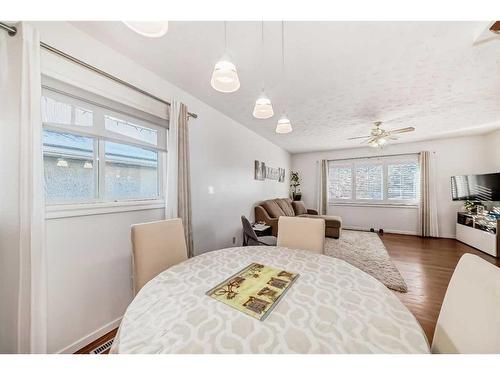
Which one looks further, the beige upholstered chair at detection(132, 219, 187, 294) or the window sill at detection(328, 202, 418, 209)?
the window sill at detection(328, 202, 418, 209)

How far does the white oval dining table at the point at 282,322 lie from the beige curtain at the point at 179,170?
1087mm

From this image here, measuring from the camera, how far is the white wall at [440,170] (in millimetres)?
4211

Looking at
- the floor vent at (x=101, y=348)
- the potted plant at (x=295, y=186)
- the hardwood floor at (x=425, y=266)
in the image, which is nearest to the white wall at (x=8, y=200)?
the floor vent at (x=101, y=348)

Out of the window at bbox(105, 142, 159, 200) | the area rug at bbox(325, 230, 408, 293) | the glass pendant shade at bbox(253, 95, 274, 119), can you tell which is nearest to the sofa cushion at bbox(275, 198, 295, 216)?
the area rug at bbox(325, 230, 408, 293)

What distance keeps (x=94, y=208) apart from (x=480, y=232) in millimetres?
5954

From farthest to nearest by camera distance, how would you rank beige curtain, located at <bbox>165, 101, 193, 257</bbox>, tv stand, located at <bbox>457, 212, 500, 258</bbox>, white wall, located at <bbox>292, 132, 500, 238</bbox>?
white wall, located at <bbox>292, 132, 500, 238</bbox> → tv stand, located at <bbox>457, 212, 500, 258</bbox> → beige curtain, located at <bbox>165, 101, 193, 257</bbox>

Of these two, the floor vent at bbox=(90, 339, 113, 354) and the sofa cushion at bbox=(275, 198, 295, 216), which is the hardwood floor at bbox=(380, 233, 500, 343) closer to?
the sofa cushion at bbox=(275, 198, 295, 216)

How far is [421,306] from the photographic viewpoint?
1.92 meters

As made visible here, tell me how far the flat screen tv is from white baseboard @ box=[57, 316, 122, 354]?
6.31m

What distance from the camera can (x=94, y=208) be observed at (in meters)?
1.50

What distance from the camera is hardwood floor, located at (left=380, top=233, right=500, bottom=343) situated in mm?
1884
